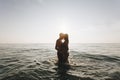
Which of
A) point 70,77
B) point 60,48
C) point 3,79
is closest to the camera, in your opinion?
point 3,79

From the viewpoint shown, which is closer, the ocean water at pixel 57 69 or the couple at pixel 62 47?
the ocean water at pixel 57 69

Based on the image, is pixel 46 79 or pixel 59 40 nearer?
pixel 46 79

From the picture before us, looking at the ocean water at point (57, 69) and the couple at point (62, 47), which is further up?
the couple at point (62, 47)

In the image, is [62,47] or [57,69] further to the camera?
[62,47]

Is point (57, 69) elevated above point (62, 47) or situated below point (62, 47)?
below

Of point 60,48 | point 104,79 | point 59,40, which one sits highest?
point 59,40

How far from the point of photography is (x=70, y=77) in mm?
7773

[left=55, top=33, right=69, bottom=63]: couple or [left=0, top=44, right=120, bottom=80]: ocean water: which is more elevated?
[left=55, top=33, right=69, bottom=63]: couple

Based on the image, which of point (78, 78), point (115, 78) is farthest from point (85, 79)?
point (115, 78)

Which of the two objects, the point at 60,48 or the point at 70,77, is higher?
the point at 60,48

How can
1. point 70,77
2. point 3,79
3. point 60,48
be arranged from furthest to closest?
point 60,48, point 70,77, point 3,79

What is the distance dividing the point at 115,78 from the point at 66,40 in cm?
637

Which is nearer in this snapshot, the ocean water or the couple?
the ocean water

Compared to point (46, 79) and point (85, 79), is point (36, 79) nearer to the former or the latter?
point (46, 79)
